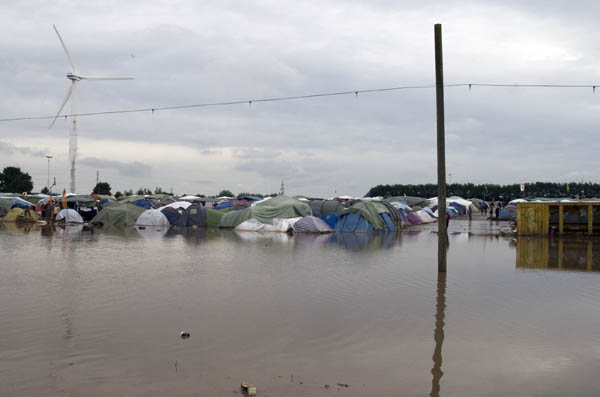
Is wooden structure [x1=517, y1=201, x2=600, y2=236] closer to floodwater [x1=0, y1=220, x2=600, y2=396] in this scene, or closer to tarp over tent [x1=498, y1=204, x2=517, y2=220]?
floodwater [x1=0, y1=220, x2=600, y2=396]

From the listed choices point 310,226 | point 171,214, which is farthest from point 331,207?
point 171,214

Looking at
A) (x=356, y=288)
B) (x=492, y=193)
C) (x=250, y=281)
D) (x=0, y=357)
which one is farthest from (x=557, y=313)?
(x=492, y=193)

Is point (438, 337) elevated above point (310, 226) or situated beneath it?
situated beneath

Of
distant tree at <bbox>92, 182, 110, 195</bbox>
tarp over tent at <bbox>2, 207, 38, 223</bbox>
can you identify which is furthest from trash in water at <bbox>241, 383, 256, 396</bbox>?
distant tree at <bbox>92, 182, 110, 195</bbox>

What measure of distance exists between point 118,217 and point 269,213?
12052mm

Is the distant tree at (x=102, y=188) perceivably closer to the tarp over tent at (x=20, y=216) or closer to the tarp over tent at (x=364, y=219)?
the tarp over tent at (x=20, y=216)

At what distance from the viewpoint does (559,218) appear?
96.8 ft

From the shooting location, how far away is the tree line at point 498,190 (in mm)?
99500

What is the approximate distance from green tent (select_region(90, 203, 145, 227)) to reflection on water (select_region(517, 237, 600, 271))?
27.3 metres

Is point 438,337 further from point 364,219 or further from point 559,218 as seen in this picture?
point 364,219

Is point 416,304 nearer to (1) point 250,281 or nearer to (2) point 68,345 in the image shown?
(1) point 250,281

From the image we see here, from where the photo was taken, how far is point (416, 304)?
34.5 ft

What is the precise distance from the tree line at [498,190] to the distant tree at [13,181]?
72660 mm

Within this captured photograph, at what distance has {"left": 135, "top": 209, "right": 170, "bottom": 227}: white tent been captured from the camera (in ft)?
126
